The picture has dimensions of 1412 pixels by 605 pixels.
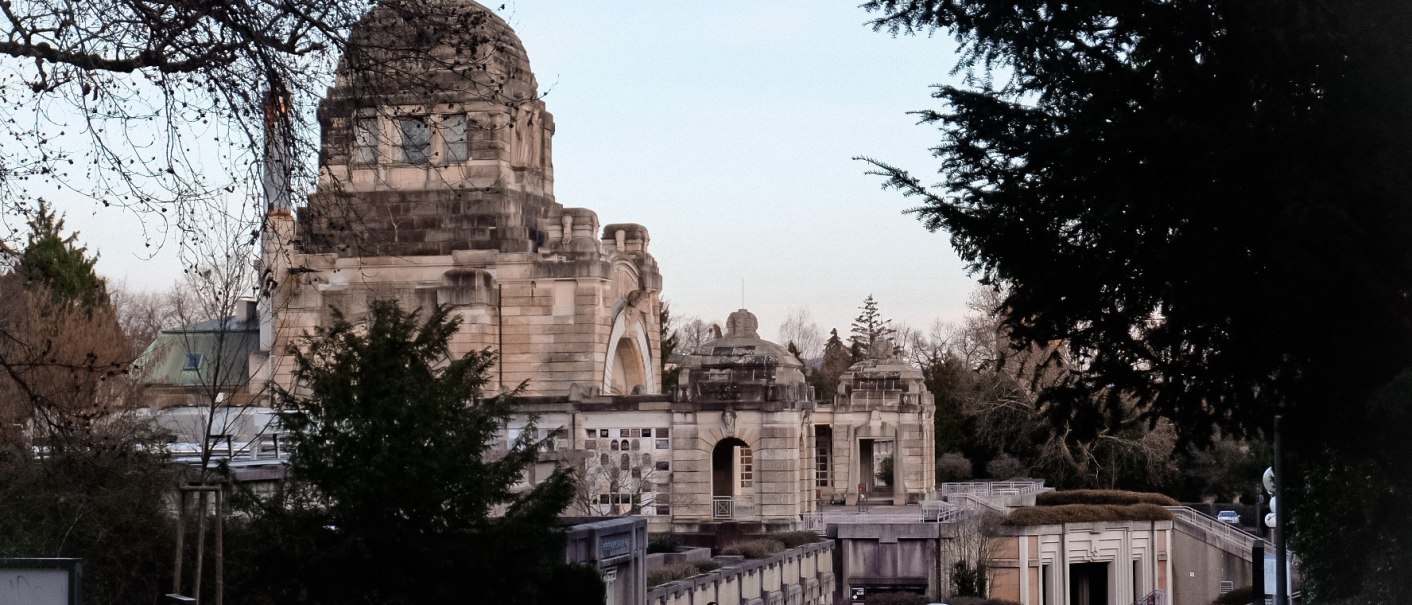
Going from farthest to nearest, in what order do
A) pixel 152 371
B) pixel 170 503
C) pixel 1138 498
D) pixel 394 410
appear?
pixel 1138 498 < pixel 152 371 < pixel 170 503 < pixel 394 410

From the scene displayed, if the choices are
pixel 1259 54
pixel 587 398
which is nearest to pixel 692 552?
pixel 587 398

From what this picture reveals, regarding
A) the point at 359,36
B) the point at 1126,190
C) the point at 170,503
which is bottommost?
the point at 170,503

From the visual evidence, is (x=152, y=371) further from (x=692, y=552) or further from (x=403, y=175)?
(x=692, y=552)

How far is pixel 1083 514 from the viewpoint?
40438 mm

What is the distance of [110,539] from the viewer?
1783 cm

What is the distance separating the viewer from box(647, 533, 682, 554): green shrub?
1175 inches

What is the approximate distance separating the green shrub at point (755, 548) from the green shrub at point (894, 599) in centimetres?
537

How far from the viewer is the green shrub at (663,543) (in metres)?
29.8

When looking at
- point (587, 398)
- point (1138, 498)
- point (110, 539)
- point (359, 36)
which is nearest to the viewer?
point (359, 36)

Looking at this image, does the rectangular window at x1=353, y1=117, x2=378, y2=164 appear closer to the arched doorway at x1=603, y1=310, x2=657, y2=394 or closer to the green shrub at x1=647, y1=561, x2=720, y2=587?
the green shrub at x1=647, y1=561, x2=720, y2=587

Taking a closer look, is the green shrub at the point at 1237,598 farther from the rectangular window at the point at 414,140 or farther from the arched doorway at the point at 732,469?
the rectangular window at the point at 414,140

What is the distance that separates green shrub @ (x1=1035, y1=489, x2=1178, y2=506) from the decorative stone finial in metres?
12.0

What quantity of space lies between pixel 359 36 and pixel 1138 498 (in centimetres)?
3606

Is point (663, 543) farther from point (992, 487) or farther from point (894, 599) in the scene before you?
point (992, 487)
